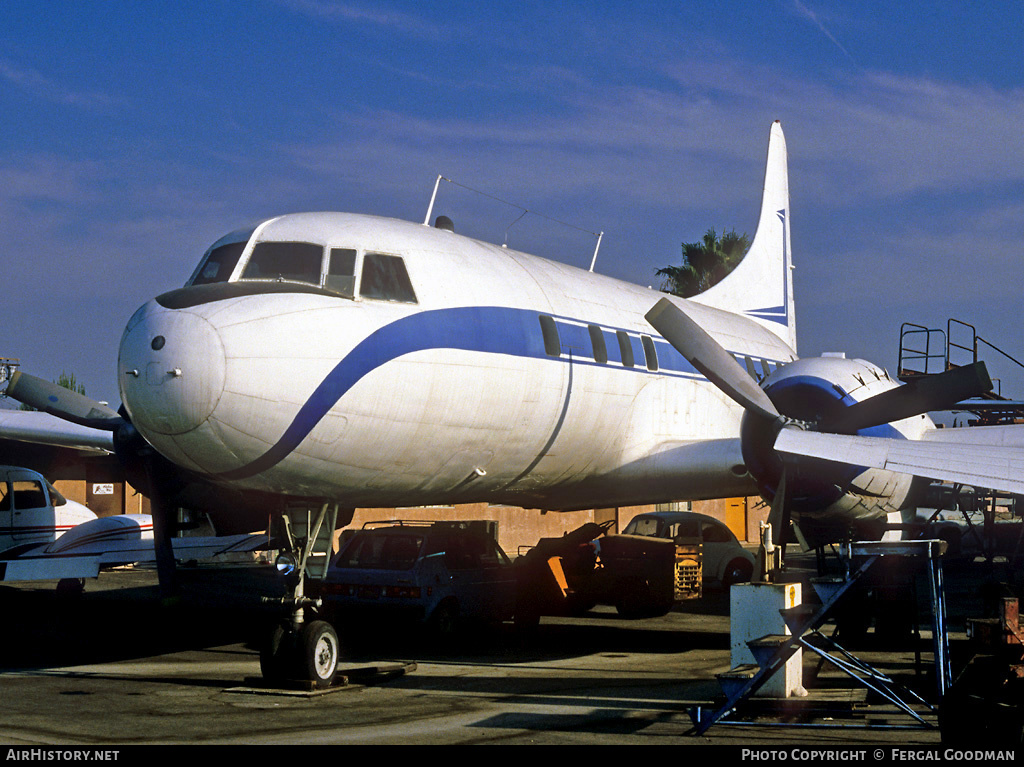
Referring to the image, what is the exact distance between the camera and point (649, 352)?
15.1 meters

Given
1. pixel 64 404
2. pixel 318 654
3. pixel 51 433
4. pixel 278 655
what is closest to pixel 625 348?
pixel 318 654

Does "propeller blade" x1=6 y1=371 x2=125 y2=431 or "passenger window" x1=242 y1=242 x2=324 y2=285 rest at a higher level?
"passenger window" x1=242 y1=242 x2=324 y2=285

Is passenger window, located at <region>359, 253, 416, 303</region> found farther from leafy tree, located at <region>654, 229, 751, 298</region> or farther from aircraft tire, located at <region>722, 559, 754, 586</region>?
leafy tree, located at <region>654, 229, 751, 298</region>

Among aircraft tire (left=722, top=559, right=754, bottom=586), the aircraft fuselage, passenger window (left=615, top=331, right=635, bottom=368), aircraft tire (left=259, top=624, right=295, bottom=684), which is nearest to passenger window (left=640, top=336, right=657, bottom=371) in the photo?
the aircraft fuselage

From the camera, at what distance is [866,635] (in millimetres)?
15805

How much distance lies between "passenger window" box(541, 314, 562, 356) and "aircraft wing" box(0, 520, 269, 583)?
646 centimetres

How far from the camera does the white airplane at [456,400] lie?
9.81 m

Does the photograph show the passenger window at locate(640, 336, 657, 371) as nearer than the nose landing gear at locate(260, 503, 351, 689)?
No

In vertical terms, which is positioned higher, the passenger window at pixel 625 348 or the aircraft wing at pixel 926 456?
the passenger window at pixel 625 348

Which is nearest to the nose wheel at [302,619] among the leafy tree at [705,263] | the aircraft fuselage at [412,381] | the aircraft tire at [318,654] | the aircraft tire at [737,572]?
the aircraft tire at [318,654]

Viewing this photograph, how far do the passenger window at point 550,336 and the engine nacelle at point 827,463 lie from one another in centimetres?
237

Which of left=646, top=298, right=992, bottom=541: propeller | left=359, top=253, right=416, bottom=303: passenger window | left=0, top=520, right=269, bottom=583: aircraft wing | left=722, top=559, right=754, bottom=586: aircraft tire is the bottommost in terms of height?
left=722, top=559, right=754, bottom=586: aircraft tire

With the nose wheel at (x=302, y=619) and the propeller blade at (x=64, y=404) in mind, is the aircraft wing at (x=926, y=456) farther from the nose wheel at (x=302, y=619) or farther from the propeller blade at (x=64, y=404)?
the propeller blade at (x=64, y=404)

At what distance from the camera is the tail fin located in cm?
2175
